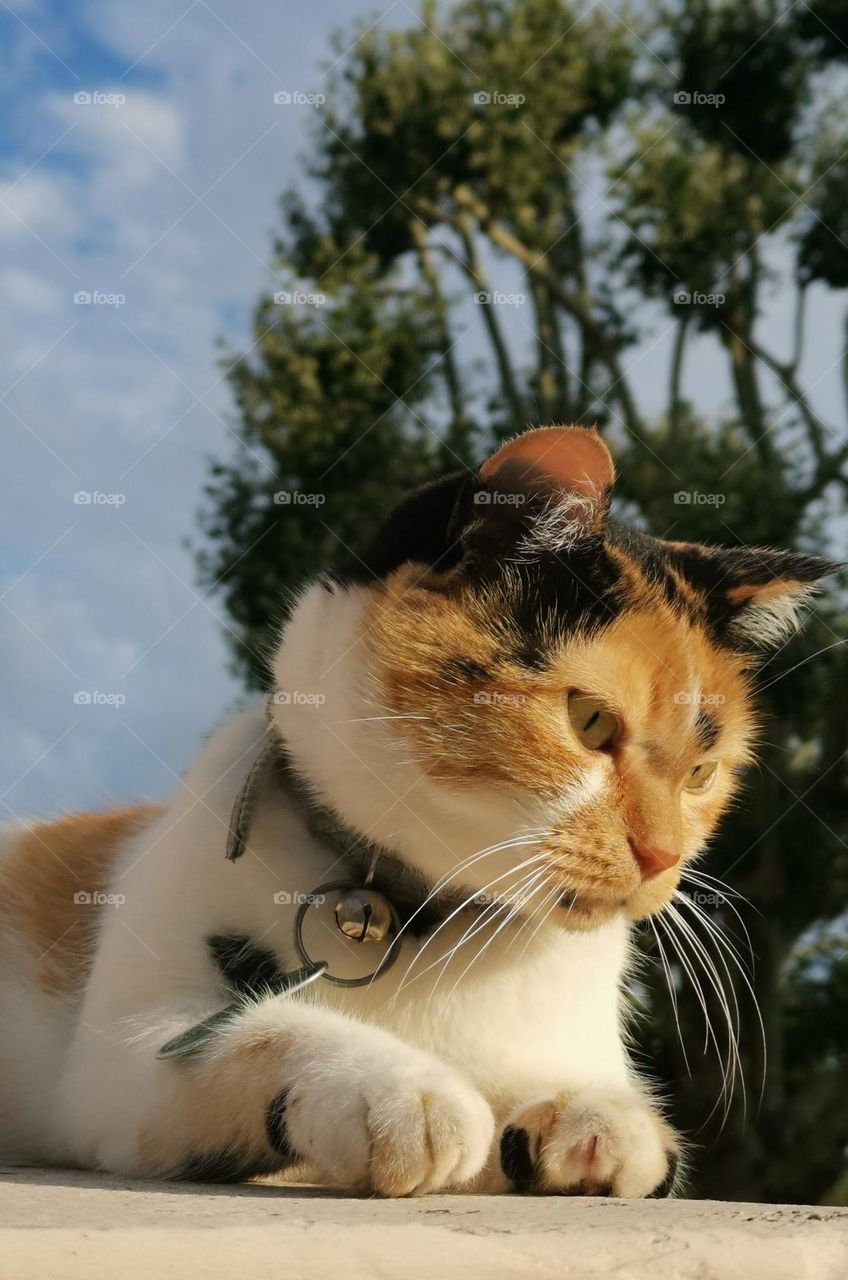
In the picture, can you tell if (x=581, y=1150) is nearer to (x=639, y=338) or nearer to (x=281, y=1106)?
(x=281, y=1106)

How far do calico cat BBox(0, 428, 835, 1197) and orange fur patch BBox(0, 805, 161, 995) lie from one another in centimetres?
15

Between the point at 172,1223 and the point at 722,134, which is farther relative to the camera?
the point at 722,134

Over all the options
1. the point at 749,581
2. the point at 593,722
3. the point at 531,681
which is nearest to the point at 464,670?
the point at 531,681

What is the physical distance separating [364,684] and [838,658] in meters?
4.59

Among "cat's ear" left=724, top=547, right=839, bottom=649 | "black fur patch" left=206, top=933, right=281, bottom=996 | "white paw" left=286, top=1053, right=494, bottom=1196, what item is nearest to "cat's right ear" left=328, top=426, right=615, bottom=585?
"cat's ear" left=724, top=547, right=839, bottom=649

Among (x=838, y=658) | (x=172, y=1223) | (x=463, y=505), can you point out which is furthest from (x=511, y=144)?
(x=172, y=1223)

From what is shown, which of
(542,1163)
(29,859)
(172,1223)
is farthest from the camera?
(29,859)

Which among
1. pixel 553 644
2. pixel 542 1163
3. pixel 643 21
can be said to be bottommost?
pixel 542 1163

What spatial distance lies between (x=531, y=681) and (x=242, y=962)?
630 mm

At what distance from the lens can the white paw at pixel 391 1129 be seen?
1.42 metres

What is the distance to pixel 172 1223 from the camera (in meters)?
1.19

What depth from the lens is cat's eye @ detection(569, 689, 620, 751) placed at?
191 centimetres

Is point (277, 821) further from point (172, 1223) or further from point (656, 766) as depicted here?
point (172, 1223)

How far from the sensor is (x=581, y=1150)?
1633 millimetres
